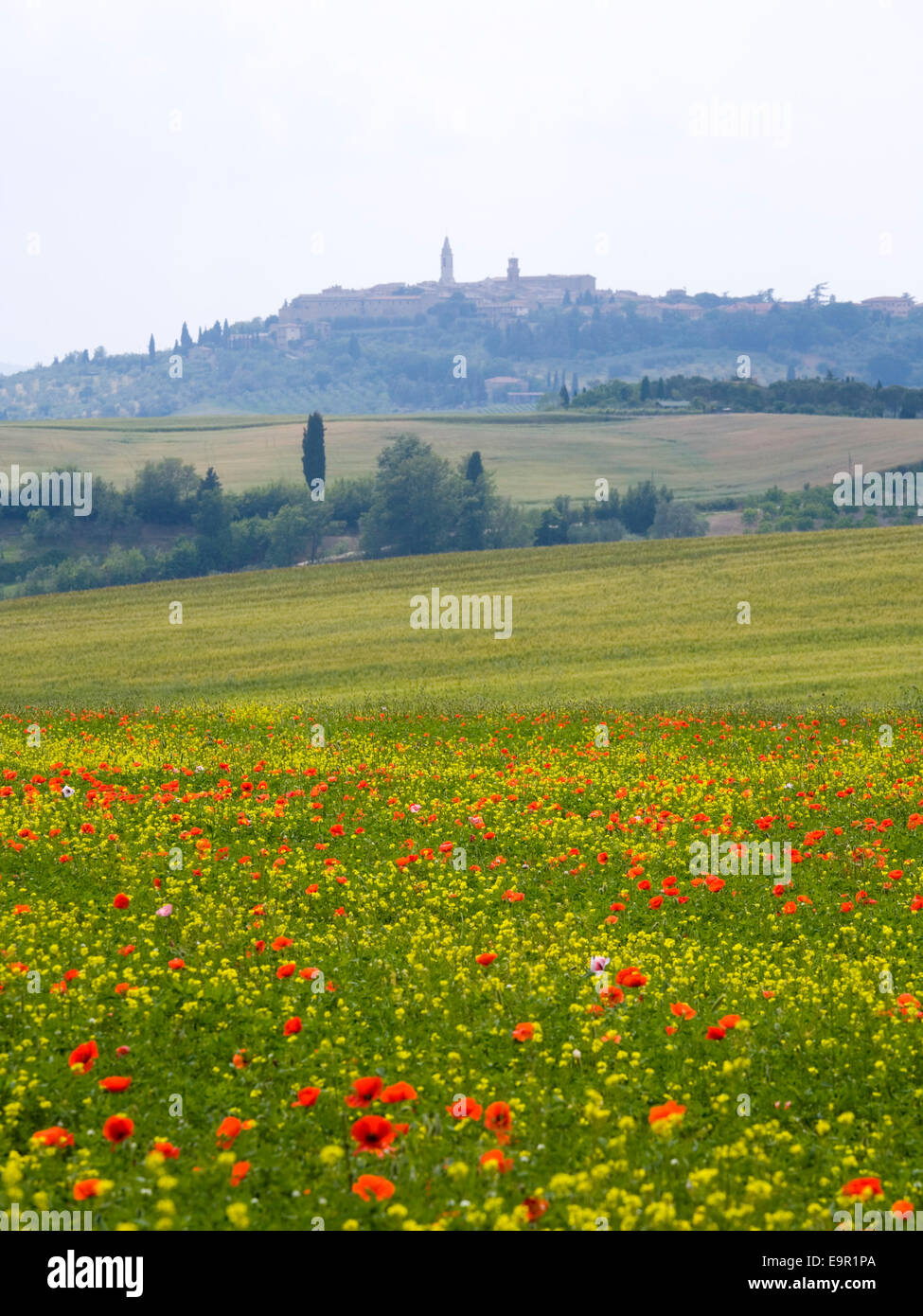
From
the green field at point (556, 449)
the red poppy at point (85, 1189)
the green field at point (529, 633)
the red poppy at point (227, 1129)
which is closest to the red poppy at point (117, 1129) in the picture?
the red poppy at point (227, 1129)

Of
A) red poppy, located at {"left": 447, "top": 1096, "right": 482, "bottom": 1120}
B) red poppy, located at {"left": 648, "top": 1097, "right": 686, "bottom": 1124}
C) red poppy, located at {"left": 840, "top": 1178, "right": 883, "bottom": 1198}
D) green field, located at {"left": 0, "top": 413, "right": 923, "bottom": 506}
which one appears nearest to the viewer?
red poppy, located at {"left": 840, "top": 1178, "right": 883, "bottom": 1198}

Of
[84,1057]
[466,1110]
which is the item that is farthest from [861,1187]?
[84,1057]

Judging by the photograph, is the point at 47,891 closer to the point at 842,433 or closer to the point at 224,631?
the point at 224,631

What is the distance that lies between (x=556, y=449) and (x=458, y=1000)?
138 m

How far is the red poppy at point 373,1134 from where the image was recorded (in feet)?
20.3

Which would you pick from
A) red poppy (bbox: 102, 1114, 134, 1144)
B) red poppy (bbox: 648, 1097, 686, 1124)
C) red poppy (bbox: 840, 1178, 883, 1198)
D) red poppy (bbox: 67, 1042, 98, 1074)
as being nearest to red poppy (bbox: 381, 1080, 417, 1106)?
red poppy (bbox: 648, 1097, 686, 1124)

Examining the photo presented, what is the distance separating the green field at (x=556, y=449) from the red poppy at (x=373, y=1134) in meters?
109

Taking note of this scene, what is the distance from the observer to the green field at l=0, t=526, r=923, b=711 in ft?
104

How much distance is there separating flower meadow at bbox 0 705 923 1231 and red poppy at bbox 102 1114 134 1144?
18 mm

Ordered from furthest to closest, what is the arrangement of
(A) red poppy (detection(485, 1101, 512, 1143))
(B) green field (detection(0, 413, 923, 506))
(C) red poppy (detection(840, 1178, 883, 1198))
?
1. (B) green field (detection(0, 413, 923, 506))
2. (A) red poppy (detection(485, 1101, 512, 1143))
3. (C) red poppy (detection(840, 1178, 883, 1198))

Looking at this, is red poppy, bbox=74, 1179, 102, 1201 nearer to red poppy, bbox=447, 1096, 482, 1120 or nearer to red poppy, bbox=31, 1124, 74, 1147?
red poppy, bbox=31, 1124, 74, 1147

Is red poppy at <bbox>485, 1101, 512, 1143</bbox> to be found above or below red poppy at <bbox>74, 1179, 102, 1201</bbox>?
below

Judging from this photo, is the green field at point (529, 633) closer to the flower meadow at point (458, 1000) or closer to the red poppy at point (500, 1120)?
the flower meadow at point (458, 1000)
